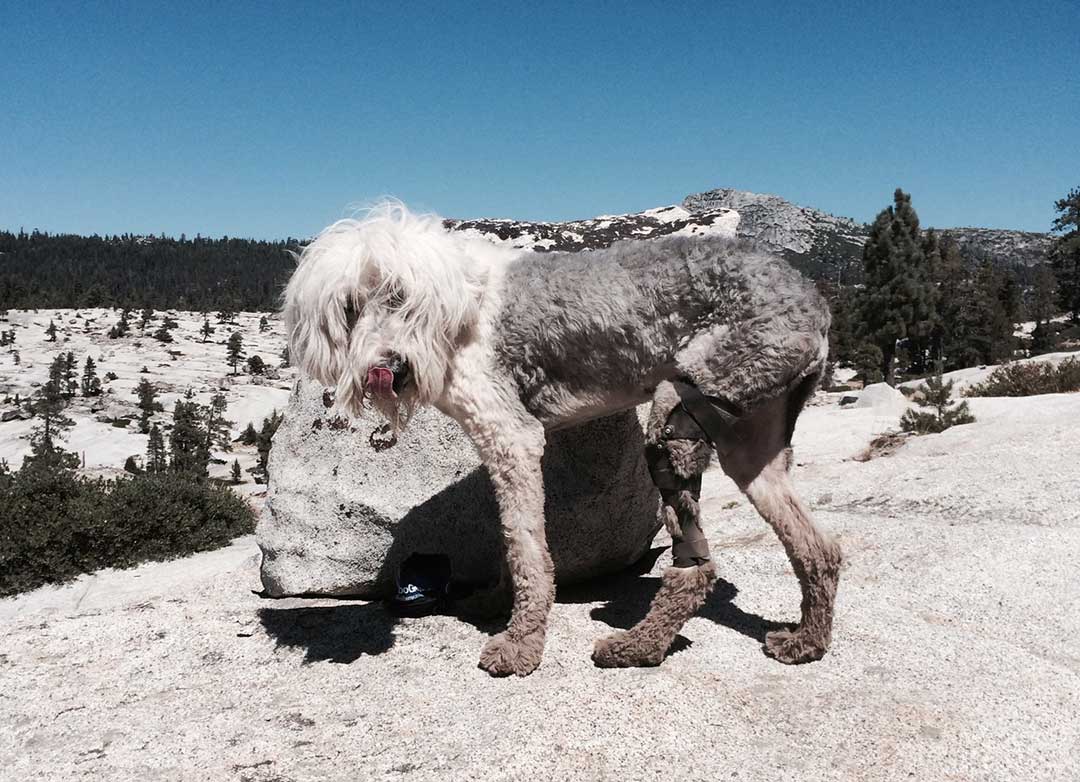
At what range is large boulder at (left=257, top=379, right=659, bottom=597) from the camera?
5414mm

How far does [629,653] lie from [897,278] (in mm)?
44393

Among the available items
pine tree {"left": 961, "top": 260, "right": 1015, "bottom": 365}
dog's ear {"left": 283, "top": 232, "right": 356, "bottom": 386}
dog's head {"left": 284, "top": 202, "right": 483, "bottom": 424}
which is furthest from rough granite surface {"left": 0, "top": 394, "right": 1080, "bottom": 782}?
pine tree {"left": 961, "top": 260, "right": 1015, "bottom": 365}

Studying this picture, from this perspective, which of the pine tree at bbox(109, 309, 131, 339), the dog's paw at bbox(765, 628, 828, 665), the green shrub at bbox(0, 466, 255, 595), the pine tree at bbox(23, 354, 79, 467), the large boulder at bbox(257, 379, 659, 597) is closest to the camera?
the dog's paw at bbox(765, 628, 828, 665)

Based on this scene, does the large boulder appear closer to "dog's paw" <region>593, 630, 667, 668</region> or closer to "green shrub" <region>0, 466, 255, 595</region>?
"dog's paw" <region>593, 630, 667, 668</region>

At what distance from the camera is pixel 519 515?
400 cm

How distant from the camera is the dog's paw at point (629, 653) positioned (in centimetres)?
390

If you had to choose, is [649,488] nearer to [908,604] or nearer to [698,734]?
[908,604]

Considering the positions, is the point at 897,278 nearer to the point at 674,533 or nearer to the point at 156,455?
the point at 156,455

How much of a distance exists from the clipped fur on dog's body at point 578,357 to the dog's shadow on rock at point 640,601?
435 mm

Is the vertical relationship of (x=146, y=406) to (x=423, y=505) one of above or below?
below

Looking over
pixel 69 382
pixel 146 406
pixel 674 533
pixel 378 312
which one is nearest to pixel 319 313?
pixel 378 312

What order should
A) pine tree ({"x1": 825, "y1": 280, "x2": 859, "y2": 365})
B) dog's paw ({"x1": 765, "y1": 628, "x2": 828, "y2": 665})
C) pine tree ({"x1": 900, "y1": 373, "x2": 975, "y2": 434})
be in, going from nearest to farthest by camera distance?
dog's paw ({"x1": 765, "y1": 628, "x2": 828, "y2": 665}) < pine tree ({"x1": 900, "y1": 373, "x2": 975, "y2": 434}) < pine tree ({"x1": 825, "y1": 280, "x2": 859, "y2": 365})

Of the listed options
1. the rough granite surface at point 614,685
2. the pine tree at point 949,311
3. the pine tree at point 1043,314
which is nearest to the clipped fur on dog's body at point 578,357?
the rough granite surface at point 614,685

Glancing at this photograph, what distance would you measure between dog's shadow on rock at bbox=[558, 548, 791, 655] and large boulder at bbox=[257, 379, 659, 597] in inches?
6.1
